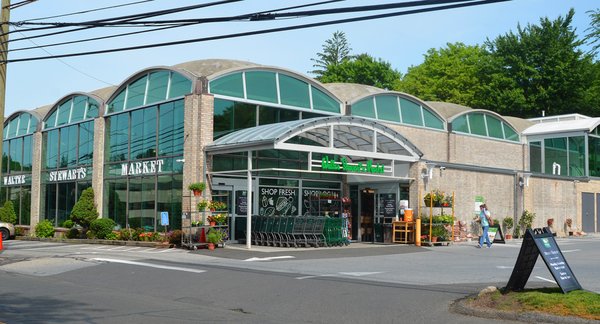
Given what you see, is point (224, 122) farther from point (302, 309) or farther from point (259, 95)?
point (302, 309)

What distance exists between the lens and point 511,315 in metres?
9.82

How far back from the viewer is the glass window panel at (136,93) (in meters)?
27.0

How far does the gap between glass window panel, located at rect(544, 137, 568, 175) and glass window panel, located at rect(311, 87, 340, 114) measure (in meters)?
14.8

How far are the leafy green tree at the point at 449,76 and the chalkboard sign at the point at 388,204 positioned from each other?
36.2 metres

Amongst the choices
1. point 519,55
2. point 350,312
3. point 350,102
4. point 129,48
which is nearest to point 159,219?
point 350,102

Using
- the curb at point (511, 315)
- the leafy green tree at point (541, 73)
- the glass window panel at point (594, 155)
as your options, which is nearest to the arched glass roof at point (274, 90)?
the curb at point (511, 315)

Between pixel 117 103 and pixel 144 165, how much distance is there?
148 inches

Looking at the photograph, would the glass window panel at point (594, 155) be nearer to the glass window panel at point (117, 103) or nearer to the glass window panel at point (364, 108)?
the glass window panel at point (364, 108)

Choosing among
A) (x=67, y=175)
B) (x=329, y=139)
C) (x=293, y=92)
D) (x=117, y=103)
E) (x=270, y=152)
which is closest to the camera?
(x=329, y=139)

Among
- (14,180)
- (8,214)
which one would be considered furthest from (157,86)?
(14,180)

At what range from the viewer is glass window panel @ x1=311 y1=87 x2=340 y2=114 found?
2734cm

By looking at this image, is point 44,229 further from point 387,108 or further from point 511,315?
point 511,315

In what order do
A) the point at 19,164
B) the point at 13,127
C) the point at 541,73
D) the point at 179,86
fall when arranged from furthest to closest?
the point at 541,73 < the point at 13,127 < the point at 19,164 < the point at 179,86

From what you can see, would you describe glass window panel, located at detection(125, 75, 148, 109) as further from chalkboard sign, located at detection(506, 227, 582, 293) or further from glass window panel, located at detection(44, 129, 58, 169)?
chalkboard sign, located at detection(506, 227, 582, 293)
